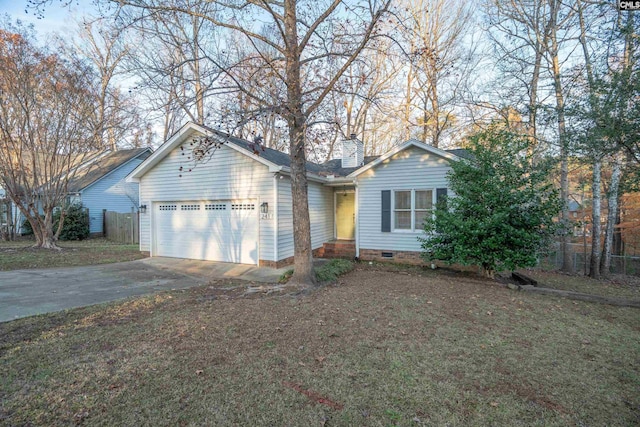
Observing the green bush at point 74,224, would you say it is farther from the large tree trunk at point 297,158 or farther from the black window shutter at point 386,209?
the black window shutter at point 386,209

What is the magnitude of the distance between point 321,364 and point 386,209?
783 centimetres

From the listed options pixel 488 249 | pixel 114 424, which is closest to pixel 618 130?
pixel 488 249

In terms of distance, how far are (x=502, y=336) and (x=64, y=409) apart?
497cm

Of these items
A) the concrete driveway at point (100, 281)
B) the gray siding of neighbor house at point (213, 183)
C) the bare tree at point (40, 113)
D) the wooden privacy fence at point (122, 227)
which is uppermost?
the bare tree at point (40, 113)

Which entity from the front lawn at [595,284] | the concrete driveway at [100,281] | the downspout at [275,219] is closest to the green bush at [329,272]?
the concrete driveway at [100,281]

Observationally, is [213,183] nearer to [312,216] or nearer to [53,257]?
[312,216]

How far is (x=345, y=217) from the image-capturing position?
1328 centimetres

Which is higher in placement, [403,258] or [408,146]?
[408,146]

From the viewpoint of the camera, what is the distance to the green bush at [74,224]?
56.9ft

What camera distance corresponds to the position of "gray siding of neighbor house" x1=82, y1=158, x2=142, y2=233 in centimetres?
1889

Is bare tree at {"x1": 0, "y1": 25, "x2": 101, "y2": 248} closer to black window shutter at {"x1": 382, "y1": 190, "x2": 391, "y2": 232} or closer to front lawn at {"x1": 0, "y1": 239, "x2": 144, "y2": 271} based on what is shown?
front lawn at {"x1": 0, "y1": 239, "x2": 144, "y2": 271}

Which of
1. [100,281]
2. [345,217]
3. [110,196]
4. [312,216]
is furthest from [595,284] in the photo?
[110,196]

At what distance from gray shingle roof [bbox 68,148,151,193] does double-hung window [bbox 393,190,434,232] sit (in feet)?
53.9

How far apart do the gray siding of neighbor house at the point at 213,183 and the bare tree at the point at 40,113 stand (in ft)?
15.4
